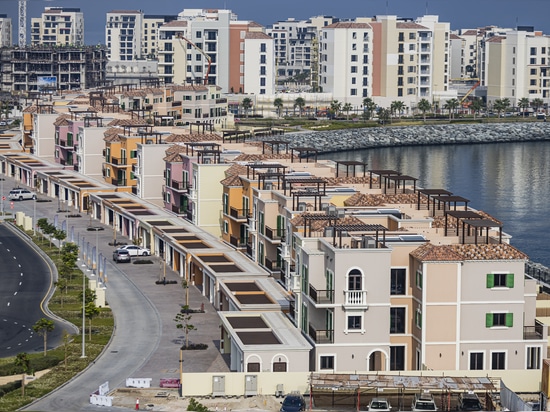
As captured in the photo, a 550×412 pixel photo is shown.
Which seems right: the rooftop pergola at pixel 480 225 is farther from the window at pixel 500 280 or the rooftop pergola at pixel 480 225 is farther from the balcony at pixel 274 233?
the balcony at pixel 274 233

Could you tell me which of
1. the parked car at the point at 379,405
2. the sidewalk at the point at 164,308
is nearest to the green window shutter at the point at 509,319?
the parked car at the point at 379,405

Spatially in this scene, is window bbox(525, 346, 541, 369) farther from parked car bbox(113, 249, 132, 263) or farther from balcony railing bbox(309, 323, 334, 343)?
parked car bbox(113, 249, 132, 263)

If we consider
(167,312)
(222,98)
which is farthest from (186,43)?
(167,312)

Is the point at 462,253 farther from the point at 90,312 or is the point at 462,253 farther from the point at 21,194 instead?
the point at 21,194

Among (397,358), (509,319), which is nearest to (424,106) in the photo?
(397,358)

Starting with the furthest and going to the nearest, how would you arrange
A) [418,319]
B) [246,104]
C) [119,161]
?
[246,104] → [119,161] → [418,319]
